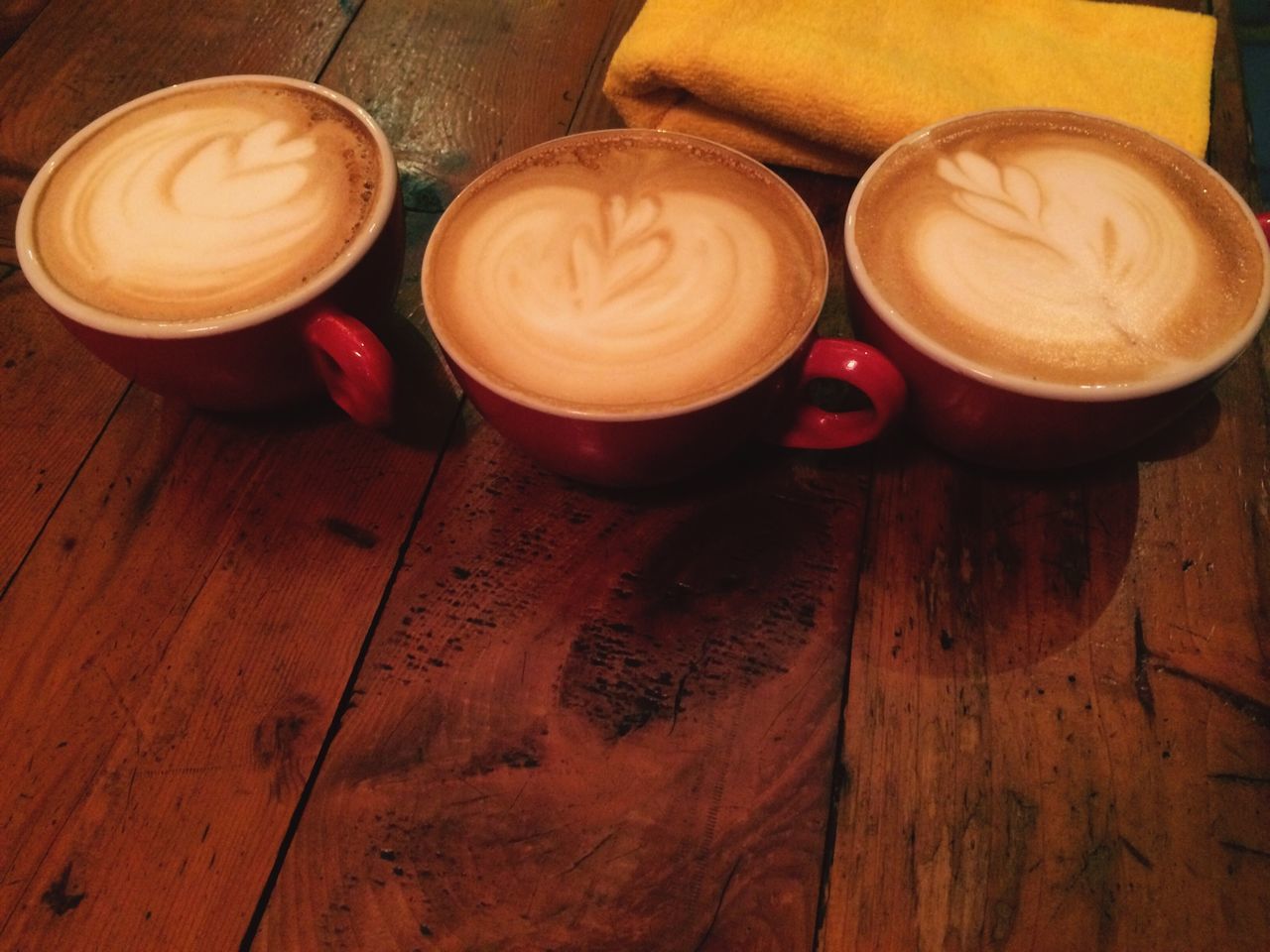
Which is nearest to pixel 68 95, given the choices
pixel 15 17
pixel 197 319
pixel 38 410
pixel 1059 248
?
pixel 15 17

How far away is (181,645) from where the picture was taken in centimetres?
54

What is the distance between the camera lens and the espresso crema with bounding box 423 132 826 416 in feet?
1.68

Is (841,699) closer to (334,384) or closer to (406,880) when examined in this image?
(406,880)

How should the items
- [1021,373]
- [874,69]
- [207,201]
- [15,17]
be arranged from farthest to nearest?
[15,17] < [874,69] < [207,201] < [1021,373]

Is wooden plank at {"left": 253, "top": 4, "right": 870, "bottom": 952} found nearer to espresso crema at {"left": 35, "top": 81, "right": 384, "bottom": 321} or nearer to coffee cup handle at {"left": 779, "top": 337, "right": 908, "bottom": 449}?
coffee cup handle at {"left": 779, "top": 337, "right": 908, "bottom": 449}

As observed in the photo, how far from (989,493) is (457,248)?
1.17ft

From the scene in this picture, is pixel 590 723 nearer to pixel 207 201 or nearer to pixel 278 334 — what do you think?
pixel 278 334

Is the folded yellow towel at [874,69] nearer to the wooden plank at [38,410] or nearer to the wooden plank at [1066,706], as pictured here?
the wooden plank at [1066,706]

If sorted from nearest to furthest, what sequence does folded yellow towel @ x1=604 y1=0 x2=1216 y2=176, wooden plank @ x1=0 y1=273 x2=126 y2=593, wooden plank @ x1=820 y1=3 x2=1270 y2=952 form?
wooden plank @ x1=820 y1=3 x2=1270 y2=952
wooden plank @ x1=0 y1=273 x2=126 y2=593
folded yellow towel @ x1=604 y1=0 x2=1216 y2=176

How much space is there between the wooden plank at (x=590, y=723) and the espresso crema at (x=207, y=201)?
16cm

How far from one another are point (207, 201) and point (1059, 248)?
1.71ft

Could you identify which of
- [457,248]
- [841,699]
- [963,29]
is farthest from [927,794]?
[963,29]

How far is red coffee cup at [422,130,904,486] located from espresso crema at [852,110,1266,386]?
0.14ft

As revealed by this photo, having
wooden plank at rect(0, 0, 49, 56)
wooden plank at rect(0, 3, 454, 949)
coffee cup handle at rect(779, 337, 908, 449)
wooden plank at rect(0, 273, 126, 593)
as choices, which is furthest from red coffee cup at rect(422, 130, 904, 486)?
wooden plank at rect(0, 0, 49, 56)
